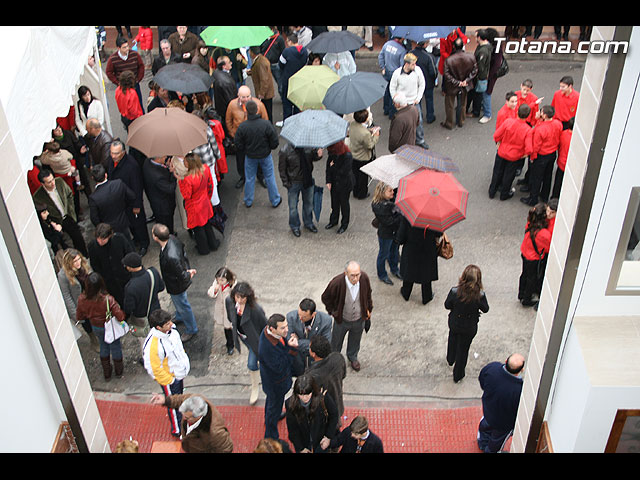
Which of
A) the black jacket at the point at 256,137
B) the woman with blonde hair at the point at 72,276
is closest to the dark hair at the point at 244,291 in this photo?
the woman with blonde hair at the point at 72,276

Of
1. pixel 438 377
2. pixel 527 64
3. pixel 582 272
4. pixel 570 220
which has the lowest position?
pixel 438 377

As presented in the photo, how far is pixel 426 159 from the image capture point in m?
9.22

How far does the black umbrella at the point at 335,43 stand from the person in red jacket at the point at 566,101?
3.66 meters

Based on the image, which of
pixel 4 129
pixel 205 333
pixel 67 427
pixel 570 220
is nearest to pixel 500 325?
pixel 205 333

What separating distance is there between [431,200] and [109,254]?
3867 millimetres

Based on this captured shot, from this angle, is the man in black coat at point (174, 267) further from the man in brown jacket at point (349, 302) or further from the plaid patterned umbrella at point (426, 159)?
the plaid patterned umbrella at point (426, 159)

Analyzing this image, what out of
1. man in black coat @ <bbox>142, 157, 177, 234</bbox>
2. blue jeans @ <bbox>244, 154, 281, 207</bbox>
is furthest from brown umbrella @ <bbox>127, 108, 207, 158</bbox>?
blue jeans @ <bbox>244, 154, 281, 207</bbox>

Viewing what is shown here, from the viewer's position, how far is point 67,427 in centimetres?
581

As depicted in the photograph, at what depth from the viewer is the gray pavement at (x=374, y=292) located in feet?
27.7

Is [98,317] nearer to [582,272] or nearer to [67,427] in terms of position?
[67,427]

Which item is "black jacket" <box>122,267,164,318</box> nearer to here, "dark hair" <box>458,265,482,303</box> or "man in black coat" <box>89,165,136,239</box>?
"man in black coat" <box>89,165,136,239</box>

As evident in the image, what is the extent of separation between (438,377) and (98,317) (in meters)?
3.94

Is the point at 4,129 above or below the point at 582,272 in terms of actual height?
above

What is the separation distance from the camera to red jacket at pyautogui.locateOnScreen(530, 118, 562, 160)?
10227mm
